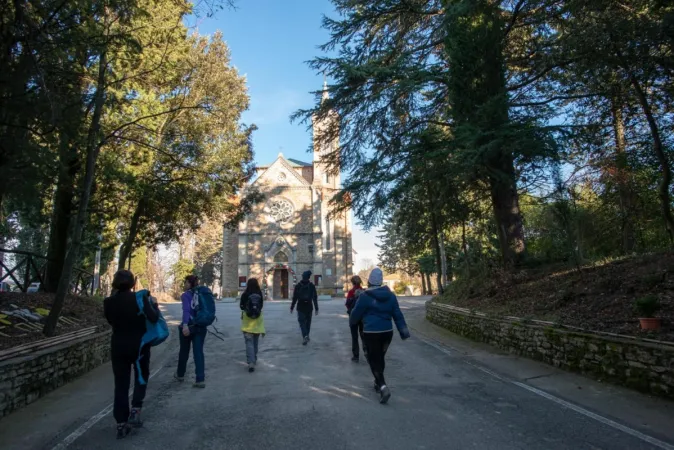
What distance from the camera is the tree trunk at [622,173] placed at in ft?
35.6

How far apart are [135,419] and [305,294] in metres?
6.87

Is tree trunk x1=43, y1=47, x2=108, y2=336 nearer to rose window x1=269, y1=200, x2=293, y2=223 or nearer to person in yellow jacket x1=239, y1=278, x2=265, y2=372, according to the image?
person in yellow jacket x1=239, y1=278, x2=265, y2=372

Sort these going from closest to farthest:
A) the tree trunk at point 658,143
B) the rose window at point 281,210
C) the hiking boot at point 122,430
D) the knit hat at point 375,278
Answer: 1. the hiking boot at point 122,430
2. the knit hat at point 375,278
3. the tree trunk at point 658,143
4. the rose window at point 281,210

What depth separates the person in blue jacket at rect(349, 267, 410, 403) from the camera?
608 centimetres

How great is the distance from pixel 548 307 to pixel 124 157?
12.1 metres

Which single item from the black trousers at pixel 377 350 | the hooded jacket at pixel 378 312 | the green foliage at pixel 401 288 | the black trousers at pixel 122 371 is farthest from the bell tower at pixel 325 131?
the green foliage at pixel 401 288

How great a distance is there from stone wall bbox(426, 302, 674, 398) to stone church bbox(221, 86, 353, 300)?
37.9m

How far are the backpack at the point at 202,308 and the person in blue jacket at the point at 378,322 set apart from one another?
233 cm

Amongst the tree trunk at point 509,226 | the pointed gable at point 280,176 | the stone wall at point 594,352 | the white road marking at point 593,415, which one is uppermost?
the pointed gable at point 280,176

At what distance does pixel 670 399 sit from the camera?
5.54 m

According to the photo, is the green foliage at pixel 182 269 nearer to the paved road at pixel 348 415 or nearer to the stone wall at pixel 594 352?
the paved road at pixel 348 415

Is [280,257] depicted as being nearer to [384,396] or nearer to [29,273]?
[29,273]

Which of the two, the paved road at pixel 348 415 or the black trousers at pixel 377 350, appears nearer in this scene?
the paved road at pixel 348 415

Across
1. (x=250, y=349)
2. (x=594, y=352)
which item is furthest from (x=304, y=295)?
(x=594, y=352)
